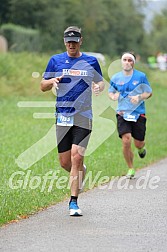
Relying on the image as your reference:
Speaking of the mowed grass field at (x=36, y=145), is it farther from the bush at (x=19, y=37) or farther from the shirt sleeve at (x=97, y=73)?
the bush at (x=19, y=37)

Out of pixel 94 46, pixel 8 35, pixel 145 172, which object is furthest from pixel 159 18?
pixel 145 172

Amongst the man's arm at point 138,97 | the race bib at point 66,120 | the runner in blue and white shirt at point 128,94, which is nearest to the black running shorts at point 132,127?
the runner in blue and white shirt at point 128,94

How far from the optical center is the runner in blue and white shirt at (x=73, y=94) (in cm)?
973

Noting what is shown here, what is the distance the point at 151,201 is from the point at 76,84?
209 centimetres

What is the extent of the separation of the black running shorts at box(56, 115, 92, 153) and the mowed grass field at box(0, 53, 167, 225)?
0.90 m

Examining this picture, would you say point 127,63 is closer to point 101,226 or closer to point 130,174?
point 130,174

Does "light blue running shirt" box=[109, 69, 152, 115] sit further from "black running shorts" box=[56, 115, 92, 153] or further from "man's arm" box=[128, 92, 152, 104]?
"black running shorts" box=[56, 115, 92, 153]

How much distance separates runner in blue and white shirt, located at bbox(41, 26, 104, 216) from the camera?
9734mm

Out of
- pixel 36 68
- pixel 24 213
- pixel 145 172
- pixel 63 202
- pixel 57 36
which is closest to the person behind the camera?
pixel 24 213

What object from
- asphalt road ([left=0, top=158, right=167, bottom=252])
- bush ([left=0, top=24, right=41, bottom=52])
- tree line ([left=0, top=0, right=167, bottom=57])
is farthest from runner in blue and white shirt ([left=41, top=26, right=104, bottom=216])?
tree line ([left=0, top=0, right=167, bottom=57])

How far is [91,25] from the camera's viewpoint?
66.9 metres

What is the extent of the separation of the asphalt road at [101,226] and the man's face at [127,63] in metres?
2.47

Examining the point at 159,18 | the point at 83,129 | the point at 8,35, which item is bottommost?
the point at 83,129

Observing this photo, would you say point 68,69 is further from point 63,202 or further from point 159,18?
point 159,18
